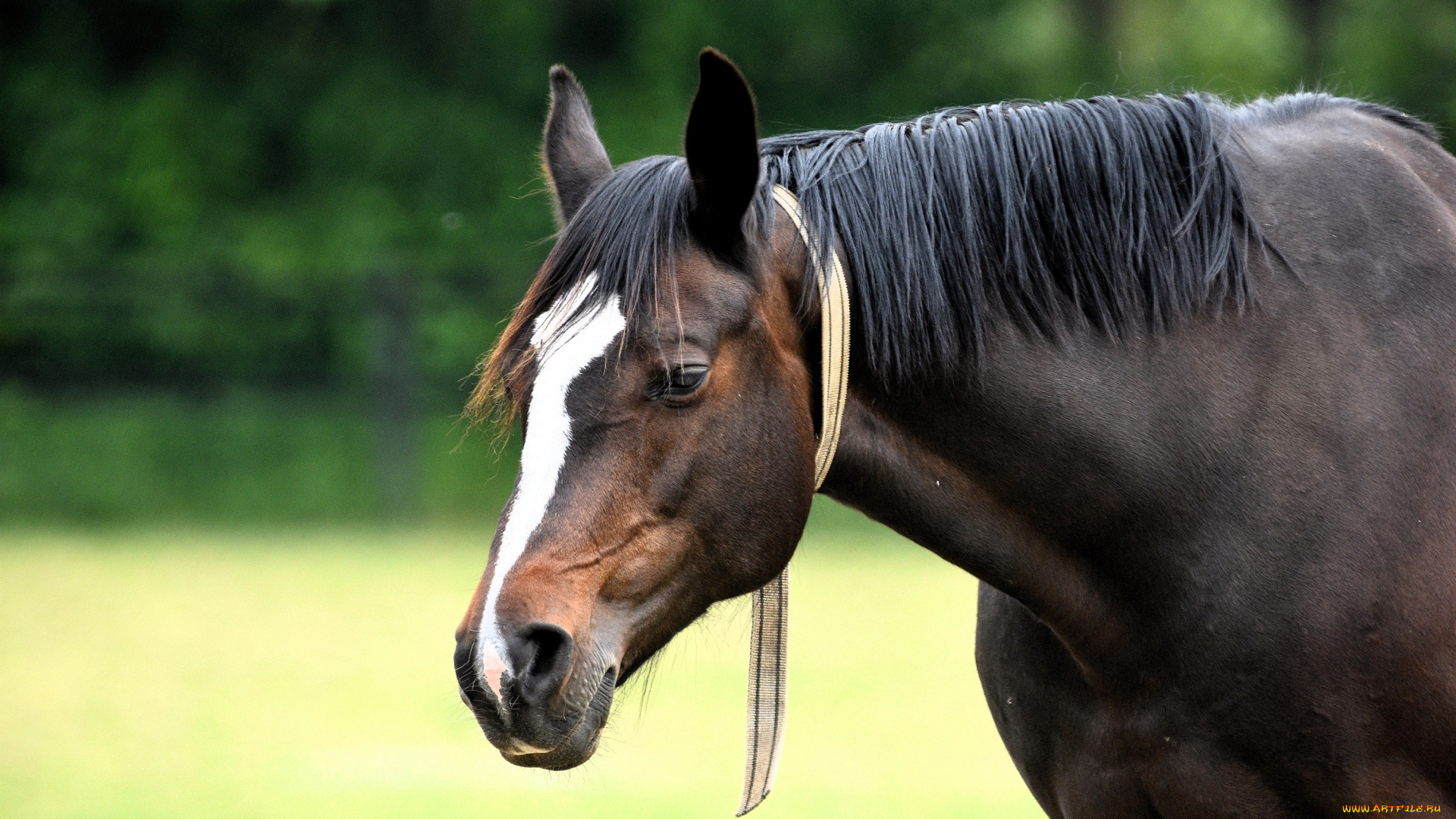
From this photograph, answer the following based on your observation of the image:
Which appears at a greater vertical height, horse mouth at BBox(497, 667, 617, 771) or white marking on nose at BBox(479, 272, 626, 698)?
white marking on nose at BBox(479, 272, 626, 698)

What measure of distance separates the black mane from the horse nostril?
0.49 metres

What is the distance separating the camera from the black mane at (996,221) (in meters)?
2.12

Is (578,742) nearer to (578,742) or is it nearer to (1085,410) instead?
(578,742)

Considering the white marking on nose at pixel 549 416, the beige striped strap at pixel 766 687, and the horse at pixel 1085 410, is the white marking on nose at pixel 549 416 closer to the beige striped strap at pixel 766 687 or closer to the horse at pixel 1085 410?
the horse at pixel 1085 410

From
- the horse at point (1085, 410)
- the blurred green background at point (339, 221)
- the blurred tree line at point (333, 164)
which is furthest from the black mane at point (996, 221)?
the blurred tree line at point (333, 164)

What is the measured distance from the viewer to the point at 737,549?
2.04 m

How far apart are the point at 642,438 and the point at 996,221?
2.29 feet

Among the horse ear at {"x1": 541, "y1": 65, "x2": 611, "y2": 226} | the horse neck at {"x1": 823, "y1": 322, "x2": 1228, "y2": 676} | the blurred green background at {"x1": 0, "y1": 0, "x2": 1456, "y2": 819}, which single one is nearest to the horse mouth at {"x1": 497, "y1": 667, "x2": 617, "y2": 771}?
the horse neck at {"x1": 823, "y1": 322, "x2": 1228, "y2": 676}

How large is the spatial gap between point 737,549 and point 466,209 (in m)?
13.4

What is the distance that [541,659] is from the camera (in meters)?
1.88

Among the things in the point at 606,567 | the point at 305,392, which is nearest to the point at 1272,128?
the point at 606,567

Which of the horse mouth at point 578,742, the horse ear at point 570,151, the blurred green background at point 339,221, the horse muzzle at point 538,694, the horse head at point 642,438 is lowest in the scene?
the blurred green background at point 339,221

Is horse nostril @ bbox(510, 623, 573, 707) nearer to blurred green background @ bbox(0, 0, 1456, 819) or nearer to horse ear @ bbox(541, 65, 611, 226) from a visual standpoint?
horse ear @ bbox(541, 65, 611, 226)

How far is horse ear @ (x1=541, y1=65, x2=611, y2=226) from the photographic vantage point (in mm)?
2371
